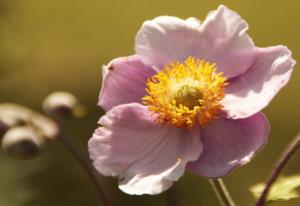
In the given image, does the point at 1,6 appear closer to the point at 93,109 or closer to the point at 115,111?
the point at 93,109

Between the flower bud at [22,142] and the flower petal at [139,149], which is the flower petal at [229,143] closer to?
the flower petal at [139,149]

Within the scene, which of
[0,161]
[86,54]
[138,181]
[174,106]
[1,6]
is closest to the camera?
[138,181]

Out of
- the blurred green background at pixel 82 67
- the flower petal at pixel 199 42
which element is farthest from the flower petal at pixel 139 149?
the blurred green background at pixel 82 67

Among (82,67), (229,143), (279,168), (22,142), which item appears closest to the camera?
(279,168)

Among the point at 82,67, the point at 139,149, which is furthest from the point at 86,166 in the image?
the point at 82,67

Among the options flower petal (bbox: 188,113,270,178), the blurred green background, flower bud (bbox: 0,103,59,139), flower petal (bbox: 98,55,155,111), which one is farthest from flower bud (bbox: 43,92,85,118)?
the blurred green background

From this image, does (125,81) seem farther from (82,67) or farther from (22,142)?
(82,67)

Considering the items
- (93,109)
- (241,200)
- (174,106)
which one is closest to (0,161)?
(93,109)
